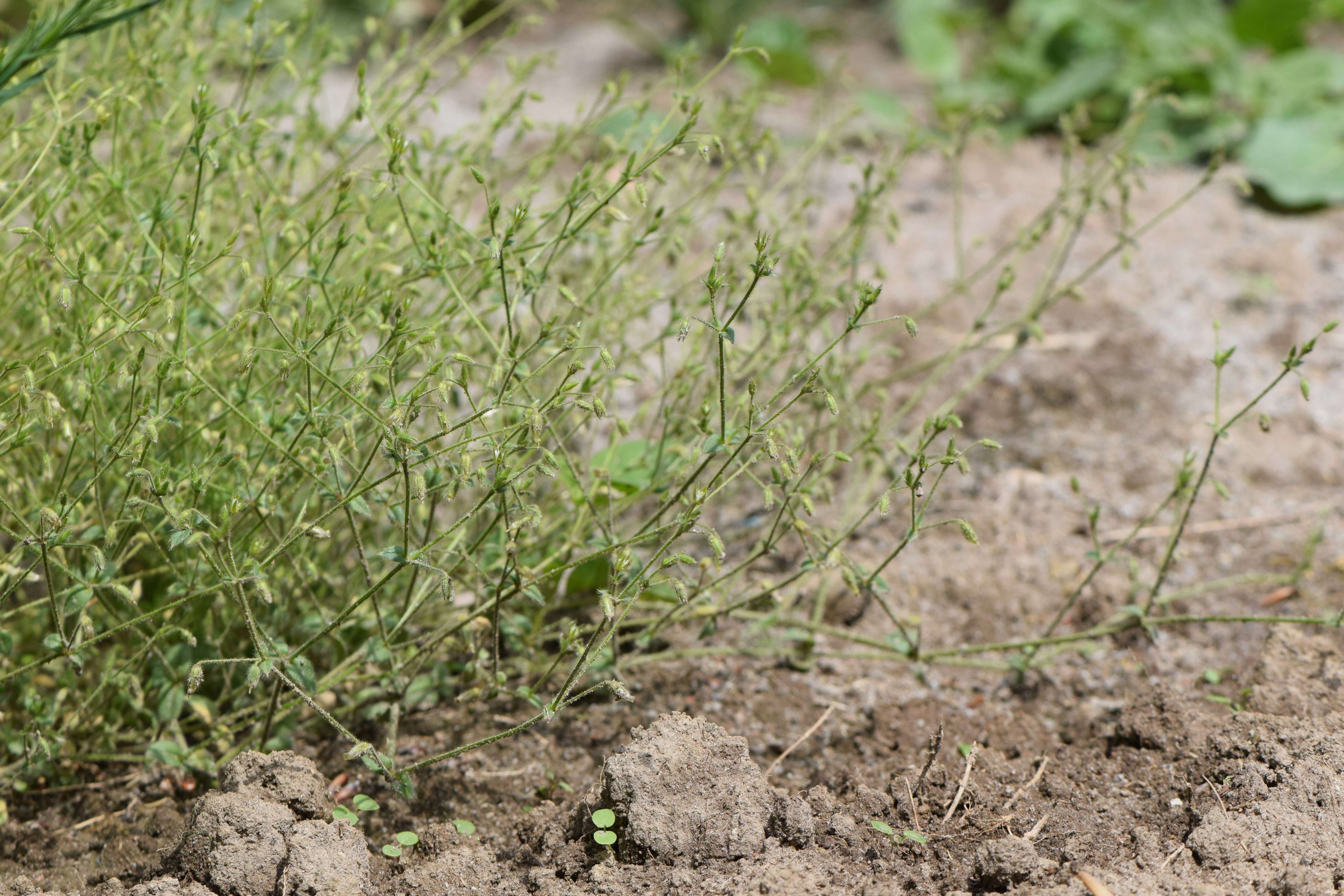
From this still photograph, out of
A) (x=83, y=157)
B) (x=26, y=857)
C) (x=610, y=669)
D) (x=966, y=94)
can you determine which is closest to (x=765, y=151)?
(x=610, y=669)

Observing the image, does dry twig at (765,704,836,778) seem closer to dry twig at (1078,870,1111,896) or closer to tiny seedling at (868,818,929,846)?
tiny seedling at (868,818,929,846)

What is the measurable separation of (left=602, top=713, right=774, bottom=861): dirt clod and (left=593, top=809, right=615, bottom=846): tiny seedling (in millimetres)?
13

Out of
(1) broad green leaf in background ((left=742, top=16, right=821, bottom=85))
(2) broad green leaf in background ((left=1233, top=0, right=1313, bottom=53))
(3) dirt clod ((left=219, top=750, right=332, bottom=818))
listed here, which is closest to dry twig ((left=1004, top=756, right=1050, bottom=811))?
(3) dirt clod ((left=219, top=750, right=332, bottom=818))

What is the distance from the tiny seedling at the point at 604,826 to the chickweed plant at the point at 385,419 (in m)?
0.15

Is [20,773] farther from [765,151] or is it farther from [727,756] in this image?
[765,151]

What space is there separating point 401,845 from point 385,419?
589 millimetres

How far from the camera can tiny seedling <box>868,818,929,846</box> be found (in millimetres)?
1616

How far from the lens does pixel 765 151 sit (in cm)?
230

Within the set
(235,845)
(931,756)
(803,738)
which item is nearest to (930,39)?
(803,738)

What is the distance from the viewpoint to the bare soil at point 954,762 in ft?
5.10

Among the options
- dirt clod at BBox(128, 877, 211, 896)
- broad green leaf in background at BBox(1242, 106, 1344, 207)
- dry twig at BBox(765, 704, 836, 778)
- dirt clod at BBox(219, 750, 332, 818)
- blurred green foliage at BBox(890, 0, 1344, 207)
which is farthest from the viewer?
blurred green foliage at BBox(890, 0, 1344, 207)

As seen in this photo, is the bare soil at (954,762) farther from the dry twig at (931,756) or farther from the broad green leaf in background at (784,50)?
the broad green leaf in background at (784,50)

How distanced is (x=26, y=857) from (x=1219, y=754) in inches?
67.1

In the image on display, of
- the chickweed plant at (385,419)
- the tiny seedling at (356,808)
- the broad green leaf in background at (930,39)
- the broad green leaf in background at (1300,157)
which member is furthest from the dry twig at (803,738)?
the broad green leaf in background at (930,39)
